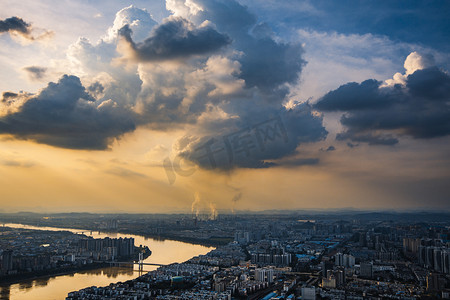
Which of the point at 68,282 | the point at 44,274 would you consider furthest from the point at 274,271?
the point at 44,274

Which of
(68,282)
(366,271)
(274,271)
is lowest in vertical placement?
(68,282)

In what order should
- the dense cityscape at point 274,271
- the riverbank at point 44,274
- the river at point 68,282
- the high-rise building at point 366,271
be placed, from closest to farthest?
1. the dense cityscape at point 274,271
2. the river at point 68,282
3. the high-rise building at point 366,271
4. the riverbank at point 44,274

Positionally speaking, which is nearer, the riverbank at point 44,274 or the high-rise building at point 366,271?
the high-rise building at point 366,271

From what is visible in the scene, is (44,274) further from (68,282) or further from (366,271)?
(366,271)

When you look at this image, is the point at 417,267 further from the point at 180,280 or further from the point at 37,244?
the point at 37,244

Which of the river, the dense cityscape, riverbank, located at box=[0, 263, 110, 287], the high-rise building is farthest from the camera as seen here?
riverbank, located at box=[0, 263, 110, 287]

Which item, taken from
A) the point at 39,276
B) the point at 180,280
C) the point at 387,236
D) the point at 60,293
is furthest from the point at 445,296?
the point at 387,236

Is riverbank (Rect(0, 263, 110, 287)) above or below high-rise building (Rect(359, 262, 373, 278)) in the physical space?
below

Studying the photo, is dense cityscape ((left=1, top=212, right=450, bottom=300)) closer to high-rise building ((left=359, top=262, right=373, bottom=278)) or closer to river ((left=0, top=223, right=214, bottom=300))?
high-rise building ((left=359, top=262, right=373, bottom=278))

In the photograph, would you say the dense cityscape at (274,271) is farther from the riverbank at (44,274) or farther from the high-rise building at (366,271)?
the riverbank at (44,274)

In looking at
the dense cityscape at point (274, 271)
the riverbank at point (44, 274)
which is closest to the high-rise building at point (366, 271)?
the dense cityscape at point (274, 271)

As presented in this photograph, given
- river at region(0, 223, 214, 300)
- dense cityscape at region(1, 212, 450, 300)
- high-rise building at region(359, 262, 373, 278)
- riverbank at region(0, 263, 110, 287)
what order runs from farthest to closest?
riverbank at region(0, 263, 110, 287) → high-rise building at region(359, 262, 373, 278) → river at region(0, 223, 214, 300) → dense cityscape at region(1, 212, 450, 300)

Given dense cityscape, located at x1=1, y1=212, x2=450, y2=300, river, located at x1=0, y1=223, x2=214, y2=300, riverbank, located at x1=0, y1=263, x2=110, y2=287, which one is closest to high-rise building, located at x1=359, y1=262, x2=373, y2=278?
dense cityscape, located at x1=1, y1=212, x2=450, y2=300
